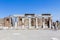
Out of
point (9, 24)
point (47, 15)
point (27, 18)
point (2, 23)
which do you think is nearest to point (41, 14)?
point (47, 15)

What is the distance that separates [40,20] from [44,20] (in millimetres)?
3959

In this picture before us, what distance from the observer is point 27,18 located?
184 feet

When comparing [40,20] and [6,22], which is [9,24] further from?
[40,20]

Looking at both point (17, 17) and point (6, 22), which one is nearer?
point (17, 17)

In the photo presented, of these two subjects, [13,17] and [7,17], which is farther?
[7,17]

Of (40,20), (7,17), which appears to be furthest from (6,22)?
(40,20)

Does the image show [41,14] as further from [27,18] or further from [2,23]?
[2,23]

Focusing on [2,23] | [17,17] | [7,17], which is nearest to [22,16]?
[17,17]

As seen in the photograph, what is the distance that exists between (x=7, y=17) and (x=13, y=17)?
4.93 meters

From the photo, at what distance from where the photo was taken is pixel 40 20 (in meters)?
59.7

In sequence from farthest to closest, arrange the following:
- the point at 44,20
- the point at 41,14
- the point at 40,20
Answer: the point at 40,20 → the point at 44,20 → the point at 41,14

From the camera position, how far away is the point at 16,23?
174 ft

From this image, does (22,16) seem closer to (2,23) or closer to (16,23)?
(16,23)

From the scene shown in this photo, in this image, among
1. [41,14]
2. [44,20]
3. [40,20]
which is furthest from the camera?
[40,20]
